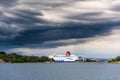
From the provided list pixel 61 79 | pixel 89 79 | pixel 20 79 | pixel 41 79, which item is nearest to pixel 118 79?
pixel 89 79

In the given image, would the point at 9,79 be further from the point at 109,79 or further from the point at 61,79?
the point at 109,79

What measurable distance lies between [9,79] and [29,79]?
20.9ft

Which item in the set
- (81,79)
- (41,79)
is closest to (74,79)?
(81,79)

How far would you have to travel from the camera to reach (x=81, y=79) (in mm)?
103438

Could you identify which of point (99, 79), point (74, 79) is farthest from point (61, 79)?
point (99, 79)

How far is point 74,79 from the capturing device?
4031 inches

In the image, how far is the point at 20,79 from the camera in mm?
102938

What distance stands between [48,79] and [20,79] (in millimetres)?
9097

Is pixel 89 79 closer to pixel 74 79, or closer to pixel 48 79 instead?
pixel 74 79

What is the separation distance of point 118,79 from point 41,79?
81.0ft

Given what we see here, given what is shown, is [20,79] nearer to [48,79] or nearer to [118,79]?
[48,79]

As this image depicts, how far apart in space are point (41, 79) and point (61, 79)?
21.1 feet

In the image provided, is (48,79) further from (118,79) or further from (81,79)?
(118,79)

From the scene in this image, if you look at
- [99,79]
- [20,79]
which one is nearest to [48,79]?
[20,79]
